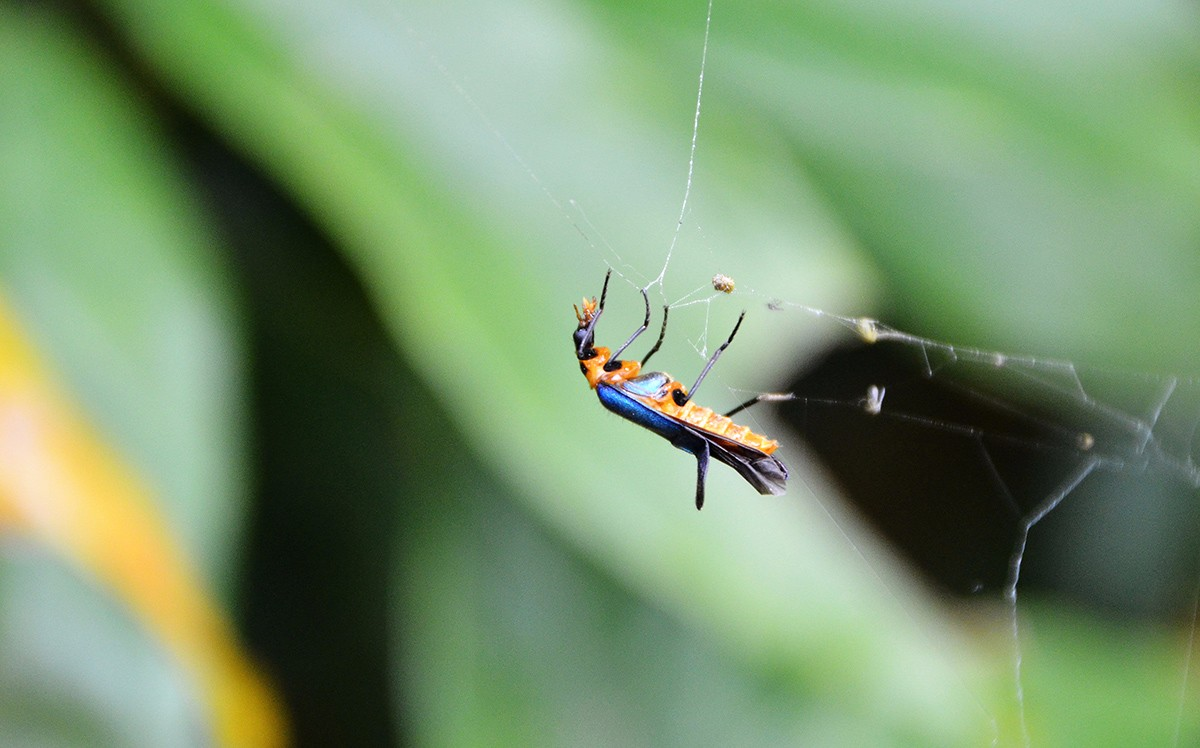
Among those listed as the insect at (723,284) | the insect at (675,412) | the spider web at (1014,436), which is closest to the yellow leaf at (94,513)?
the insect at (675,412)

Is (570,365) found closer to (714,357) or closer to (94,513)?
(714,357)

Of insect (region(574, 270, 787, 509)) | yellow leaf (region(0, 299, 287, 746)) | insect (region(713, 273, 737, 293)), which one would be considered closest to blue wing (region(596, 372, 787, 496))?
insect (region(574, 270, 787, 509))

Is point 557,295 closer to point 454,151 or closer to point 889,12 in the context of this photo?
point 454,151

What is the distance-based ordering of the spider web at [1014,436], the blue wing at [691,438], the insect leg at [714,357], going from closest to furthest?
1. the blue wing at [691,438]
2. the insect leg at [714,357]
3. the spider web at [1014,436]

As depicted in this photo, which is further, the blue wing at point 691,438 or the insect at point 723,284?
the insect at point 723,284

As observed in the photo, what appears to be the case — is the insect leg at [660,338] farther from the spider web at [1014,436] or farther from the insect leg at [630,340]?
the spider web at [1014,436]

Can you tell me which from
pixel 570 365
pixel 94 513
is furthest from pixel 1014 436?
pixel 94 513

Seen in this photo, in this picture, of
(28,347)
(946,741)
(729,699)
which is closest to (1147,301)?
(946,741)
